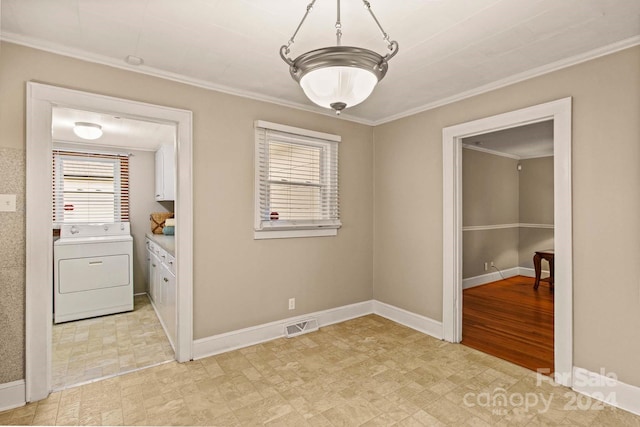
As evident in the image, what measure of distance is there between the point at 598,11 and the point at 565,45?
1.25 feet

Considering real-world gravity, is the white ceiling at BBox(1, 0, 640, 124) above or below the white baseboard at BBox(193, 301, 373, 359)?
above

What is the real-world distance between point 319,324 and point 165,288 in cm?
168

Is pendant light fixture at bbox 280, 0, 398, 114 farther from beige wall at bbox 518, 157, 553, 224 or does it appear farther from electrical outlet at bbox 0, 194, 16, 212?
beige wall at bbox 518, 157, 553, 224

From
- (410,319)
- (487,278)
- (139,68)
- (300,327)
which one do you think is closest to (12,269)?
(139,68)

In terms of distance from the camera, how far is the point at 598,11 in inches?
72.7

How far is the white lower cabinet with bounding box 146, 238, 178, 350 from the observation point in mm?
3033

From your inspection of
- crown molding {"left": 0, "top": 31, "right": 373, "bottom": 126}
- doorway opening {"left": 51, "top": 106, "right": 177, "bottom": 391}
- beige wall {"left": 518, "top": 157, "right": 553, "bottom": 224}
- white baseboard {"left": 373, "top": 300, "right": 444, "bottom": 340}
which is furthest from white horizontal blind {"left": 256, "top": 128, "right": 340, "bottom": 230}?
beige wall {"left": 518, "top": 157, "right": 553, "bottom": 224}

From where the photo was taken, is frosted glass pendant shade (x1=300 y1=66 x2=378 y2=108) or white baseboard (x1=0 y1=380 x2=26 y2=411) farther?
white baseboard (x1=0 y1=380 x2=26 y2=411)

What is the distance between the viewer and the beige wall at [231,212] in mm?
2170

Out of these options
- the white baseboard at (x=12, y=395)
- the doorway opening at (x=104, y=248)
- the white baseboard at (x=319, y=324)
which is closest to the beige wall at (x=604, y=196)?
the white baseboard at (x=319, y=324)

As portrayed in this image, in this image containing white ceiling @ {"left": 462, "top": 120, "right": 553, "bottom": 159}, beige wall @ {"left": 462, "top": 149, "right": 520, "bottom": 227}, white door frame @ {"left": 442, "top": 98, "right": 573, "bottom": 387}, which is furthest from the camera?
beige wall @ {"left": 462, "top": 149, "right": 520, "bottom": 227}

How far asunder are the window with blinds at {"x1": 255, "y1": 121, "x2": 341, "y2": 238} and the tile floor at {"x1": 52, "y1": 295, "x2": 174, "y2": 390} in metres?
1.50

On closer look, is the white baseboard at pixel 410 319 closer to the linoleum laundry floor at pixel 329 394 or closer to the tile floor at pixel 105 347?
the linoleum laundry floor at pixel 329 394

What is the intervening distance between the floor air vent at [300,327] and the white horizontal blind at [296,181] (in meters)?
1.01
